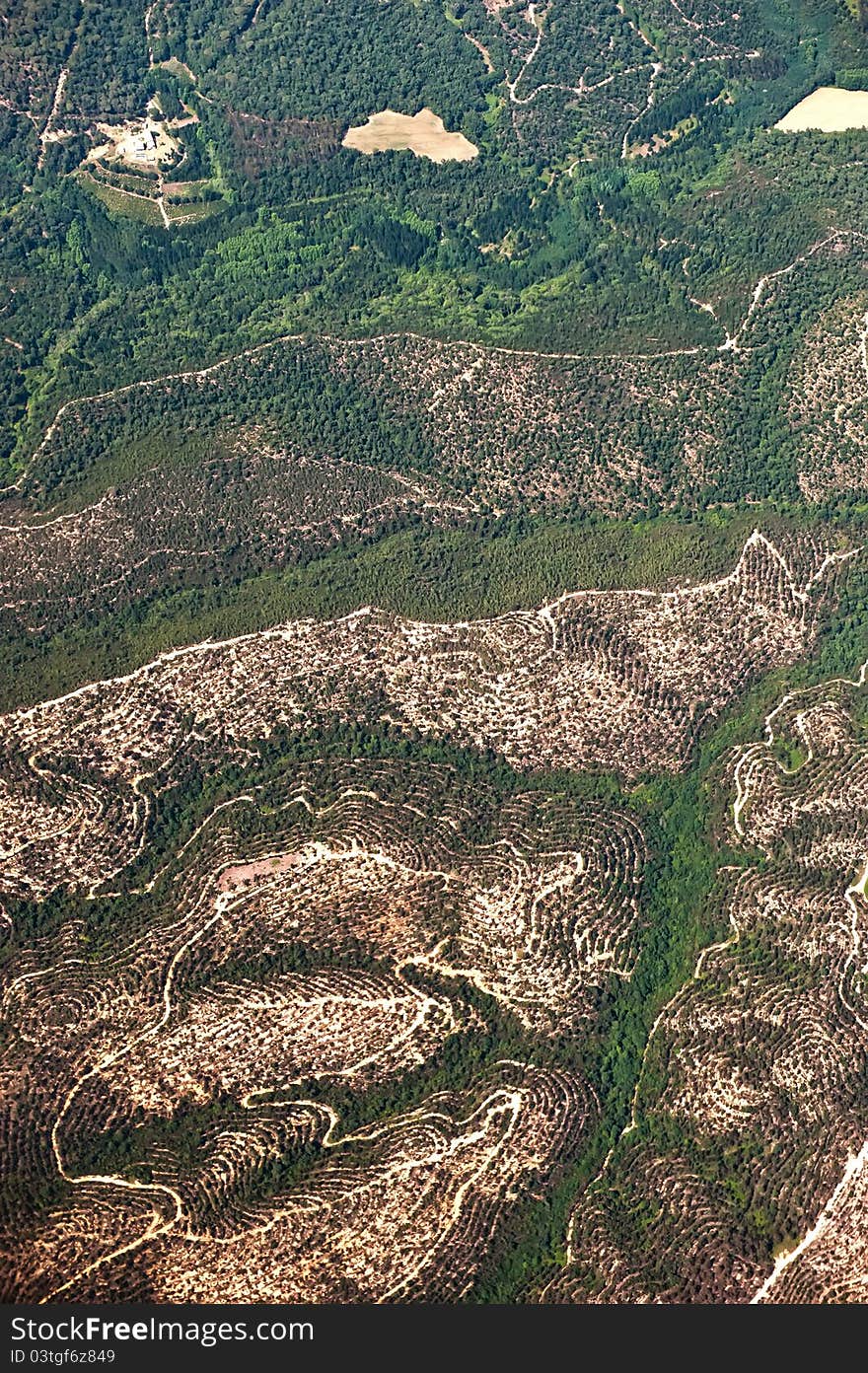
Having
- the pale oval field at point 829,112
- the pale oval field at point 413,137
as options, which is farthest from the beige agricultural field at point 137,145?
the pale oval field at point 829,112

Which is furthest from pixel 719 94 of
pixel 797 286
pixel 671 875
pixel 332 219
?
pixel 671 875

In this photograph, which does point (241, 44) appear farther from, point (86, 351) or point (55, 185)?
point (86, 351)

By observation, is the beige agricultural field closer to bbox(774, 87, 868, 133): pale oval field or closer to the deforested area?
the deforested area

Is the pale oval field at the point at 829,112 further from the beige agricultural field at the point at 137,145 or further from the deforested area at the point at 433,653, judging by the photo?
the beige agricultural field at the point at 137,145

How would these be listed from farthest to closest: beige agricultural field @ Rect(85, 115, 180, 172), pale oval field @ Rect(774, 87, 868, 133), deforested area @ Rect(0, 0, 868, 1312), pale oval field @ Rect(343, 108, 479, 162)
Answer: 1. pale oval field @ Rect(774, 87, 868, 133)
2. pale oval field @ Rect(343, 108, 479, 162)
3. beige agricultural field @ Rect(85, 115, 180, 172)
4. deforested area @ Rect(0, 0, 868, 1312)

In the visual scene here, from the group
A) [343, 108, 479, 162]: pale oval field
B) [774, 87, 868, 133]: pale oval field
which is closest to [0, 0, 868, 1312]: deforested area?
[343, 108, 479, 162]: pale oval field
